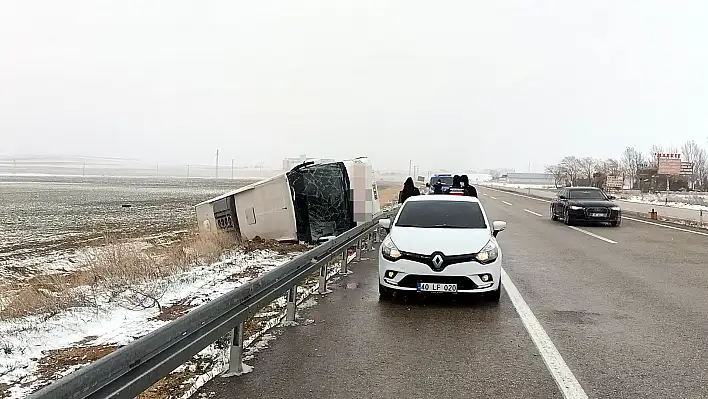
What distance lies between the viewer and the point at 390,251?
8.64 m

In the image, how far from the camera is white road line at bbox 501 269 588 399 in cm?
509

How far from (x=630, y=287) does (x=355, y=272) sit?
15.8 ft

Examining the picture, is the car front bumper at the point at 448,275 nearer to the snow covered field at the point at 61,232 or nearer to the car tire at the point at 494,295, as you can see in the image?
the car tire at the point at 494,295

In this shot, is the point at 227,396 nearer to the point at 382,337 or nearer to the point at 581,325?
the point at 382,337

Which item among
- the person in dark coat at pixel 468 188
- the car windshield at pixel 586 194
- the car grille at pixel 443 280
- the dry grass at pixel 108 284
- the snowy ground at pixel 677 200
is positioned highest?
the person in dark coat at pixel 468 188

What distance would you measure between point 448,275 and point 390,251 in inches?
35.8

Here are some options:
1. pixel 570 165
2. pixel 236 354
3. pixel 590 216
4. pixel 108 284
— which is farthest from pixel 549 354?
pixel 570 165

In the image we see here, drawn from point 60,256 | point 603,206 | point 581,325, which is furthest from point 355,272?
point 603,206

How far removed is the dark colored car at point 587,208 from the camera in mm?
23641

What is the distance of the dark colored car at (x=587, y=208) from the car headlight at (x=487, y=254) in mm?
16704

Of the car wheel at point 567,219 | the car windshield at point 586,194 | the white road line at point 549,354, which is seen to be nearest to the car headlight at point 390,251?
the white road line at point 549,354

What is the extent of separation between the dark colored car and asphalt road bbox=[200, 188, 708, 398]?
12.5m

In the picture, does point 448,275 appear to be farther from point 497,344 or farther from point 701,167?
point 701,167

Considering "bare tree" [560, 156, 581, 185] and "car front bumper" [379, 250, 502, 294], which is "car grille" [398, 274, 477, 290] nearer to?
"car front bumper" [379, 250, 502, 294]
